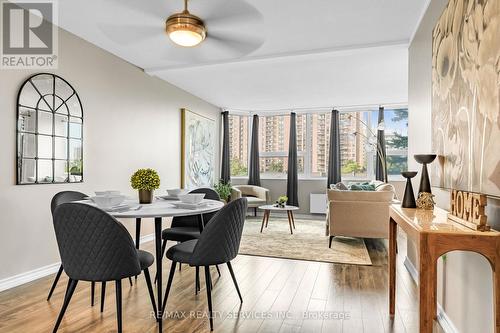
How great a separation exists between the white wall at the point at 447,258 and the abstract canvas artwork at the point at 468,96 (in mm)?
209

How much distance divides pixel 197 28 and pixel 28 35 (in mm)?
1605

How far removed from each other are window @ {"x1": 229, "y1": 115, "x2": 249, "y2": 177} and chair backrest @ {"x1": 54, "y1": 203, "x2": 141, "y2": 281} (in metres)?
6.01

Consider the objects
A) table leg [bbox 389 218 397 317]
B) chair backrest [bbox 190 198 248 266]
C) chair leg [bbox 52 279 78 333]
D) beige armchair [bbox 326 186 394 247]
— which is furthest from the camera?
beige armchair [bbox 326 186 394 247]

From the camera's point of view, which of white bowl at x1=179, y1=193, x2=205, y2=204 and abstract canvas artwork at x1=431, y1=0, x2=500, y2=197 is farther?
white bowl at x1=179, y1=193, x2=205, y2=204

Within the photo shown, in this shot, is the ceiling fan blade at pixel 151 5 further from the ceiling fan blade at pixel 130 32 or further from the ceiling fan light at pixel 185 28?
the ceiling fan blade at pixel 130 32

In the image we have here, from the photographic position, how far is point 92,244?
5.82 feet

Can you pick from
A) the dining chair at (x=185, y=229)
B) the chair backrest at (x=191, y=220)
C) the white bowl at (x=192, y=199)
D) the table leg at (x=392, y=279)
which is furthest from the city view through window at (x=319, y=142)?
the white bowl at (x=192, y=199)

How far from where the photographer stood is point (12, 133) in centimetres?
277

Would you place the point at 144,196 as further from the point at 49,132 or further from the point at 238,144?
the point at 238,144

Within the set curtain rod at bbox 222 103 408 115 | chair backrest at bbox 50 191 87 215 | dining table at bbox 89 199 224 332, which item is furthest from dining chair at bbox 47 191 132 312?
curtain rod at bbox 222 103 408 115

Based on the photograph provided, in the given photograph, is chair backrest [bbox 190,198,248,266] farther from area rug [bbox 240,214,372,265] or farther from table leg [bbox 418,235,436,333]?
area rug [bbox 240,214,372,265]

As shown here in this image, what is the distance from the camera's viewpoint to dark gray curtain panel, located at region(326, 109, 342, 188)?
686cm

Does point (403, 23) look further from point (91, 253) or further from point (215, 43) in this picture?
point (91, 253)

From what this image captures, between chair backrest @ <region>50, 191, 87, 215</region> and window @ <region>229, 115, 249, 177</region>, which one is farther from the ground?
window @ <region>229, 115, 249, 177</region>
